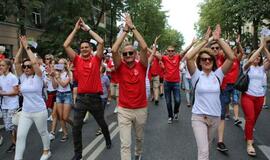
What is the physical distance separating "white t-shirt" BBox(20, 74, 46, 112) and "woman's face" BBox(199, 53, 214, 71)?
2624 millimetres

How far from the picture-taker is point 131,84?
5703mm

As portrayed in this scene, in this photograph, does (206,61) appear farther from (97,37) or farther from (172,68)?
(172,68)

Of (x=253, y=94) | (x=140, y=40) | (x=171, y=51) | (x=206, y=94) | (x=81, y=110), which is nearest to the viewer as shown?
(x=206, y=94)

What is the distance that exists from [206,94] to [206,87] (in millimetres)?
91

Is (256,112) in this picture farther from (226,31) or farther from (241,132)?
(226,31)

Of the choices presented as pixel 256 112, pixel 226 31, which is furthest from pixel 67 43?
pixel 226 31

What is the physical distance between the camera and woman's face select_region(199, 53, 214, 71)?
17.3ft

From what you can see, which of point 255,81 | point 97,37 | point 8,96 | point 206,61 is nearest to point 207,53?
point 206,61

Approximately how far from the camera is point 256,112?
7.07m

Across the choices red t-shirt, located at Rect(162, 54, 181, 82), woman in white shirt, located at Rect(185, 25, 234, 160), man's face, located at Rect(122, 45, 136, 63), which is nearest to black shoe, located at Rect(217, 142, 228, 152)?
woman in white shirt, located at Rect(185, 25, 234, 160)

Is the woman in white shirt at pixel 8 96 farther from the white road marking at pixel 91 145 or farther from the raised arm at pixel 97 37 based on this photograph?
the raised arm at pixel 97 37

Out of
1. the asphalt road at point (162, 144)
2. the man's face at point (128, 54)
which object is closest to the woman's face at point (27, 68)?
the asphalt road at point (162, 144)

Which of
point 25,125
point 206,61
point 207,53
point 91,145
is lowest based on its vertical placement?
point 91,145

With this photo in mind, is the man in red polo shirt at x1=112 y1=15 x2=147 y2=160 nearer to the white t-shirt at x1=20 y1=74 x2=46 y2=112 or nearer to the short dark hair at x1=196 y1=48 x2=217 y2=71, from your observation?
the short dark hair at x1=196 y1=48 x2=217 y2=71
